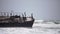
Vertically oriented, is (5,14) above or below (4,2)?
below

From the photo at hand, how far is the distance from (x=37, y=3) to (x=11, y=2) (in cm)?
37

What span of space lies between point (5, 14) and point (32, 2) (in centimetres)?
42

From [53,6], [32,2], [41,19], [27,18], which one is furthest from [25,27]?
[53,6]

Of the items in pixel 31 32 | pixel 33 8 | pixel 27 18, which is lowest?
pixel 31 32

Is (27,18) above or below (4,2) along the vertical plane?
below

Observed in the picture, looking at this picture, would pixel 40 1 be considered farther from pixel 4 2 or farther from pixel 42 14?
pixel 4 2

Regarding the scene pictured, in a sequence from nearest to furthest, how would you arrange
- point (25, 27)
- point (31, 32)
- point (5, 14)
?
point (31, 32) → point (25, 27) → point (5, 14)

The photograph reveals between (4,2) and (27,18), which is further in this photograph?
(4,2)

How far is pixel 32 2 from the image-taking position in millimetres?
1584

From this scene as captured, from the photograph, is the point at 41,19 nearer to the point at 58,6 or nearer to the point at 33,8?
the point at 33,8

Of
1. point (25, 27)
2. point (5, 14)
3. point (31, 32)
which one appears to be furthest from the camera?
point (5, 14)

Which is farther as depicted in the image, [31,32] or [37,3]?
[37,3]

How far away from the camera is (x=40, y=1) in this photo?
1.57 m

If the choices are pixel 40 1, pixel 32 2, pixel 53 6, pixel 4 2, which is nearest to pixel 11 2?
pixel 4 2
